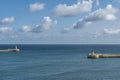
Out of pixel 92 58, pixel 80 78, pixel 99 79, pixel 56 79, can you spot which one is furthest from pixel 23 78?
pixel 92 58

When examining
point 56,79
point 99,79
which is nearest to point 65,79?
point 56,79

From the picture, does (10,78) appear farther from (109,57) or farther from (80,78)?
(109,57)

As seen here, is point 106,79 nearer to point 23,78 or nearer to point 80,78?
point 80,78

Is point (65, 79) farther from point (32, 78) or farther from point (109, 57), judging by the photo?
point (109, 57)

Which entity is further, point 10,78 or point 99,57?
point 99,57

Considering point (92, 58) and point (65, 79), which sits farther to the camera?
point (92, 58)

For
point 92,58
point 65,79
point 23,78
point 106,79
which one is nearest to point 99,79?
point 106,79

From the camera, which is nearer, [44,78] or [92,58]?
[44,78]
